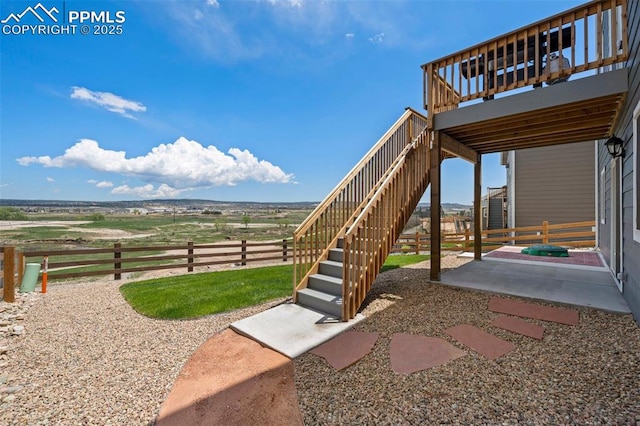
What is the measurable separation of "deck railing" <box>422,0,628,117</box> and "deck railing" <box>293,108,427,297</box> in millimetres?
796

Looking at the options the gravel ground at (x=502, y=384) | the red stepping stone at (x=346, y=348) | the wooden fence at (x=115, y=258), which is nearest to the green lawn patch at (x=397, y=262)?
the red stepping stone at (x=346, y=348)

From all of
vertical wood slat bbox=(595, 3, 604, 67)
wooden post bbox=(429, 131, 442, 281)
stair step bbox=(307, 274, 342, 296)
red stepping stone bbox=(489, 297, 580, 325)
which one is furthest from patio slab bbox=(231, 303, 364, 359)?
vertical wood slat bbox=(595, 3, 604, 67)

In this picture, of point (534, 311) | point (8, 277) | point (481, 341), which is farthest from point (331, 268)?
point (8, 277)

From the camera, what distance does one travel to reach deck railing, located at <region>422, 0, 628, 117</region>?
11.3ft

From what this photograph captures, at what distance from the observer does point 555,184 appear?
10469mm

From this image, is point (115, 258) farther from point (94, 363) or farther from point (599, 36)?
point (599, 36)

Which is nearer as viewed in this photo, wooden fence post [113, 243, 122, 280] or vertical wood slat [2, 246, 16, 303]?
vertical wood slat [2, 246, 16, 303]

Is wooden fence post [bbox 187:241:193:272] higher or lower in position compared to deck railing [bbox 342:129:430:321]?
lower

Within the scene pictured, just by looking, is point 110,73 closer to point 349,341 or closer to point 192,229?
point 349,341

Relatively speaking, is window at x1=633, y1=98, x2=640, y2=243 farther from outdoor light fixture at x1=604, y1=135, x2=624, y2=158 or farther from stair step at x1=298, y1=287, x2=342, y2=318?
stair step at x1=298, y1=287, x2=342, y2=318

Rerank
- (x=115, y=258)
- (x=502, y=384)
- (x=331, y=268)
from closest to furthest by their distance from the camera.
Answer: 1. (x=502, y=384)
2. (x=331, y=268)
3. (x=115, y=258)

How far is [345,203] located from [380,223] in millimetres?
830

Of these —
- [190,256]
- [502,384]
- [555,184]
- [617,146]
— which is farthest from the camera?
[555,184]

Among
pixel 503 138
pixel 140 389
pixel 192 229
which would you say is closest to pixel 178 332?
pixel 140 389
